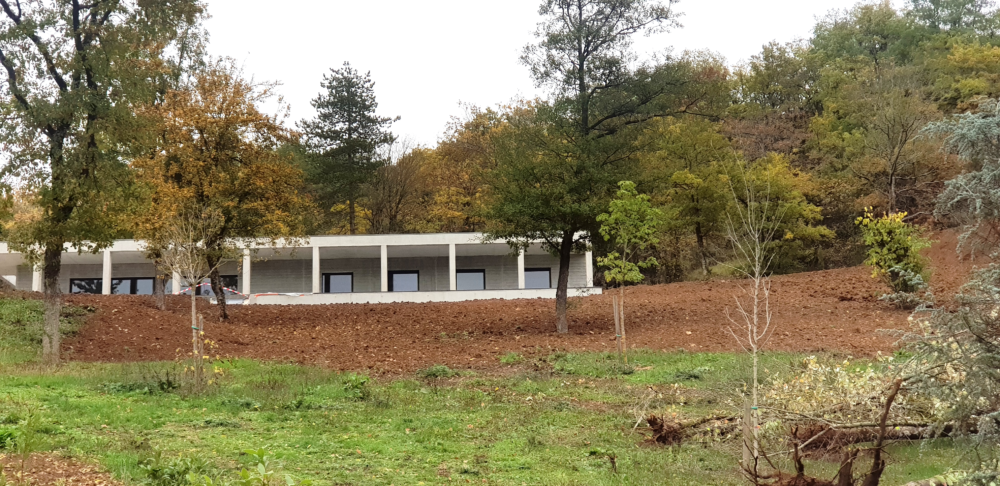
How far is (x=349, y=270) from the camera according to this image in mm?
37562

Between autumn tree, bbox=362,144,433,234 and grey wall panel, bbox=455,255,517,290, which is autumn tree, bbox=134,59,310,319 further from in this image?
autumn tree, bbox=362,144,433,234

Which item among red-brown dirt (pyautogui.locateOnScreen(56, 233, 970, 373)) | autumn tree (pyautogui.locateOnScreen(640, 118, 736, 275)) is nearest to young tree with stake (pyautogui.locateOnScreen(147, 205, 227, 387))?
red-brown dirt (pyautogui.locateOnScreen(56, 233, 970, 373))

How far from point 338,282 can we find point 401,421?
28918 mm

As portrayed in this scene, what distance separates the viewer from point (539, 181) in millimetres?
19984

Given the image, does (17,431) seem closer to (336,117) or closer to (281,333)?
(281,333)

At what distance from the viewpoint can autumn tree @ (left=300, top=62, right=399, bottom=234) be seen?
132ft

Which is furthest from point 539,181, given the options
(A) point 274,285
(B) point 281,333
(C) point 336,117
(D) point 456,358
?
(C) point 336,117

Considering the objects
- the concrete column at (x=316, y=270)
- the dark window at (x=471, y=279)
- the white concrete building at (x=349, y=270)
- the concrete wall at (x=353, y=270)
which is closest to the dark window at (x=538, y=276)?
the white concrete building at (x=349, y=270)

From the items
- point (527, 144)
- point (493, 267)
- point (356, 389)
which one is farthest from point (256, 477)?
point (493, 267)

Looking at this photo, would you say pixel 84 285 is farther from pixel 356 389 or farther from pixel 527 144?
pixel 356 389

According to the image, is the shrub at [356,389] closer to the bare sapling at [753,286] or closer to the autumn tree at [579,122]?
the bare sapling at [753,286]

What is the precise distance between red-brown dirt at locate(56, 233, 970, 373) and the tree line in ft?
6.78

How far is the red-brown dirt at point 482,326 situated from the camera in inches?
661

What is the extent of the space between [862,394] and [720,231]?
80.6 ft
